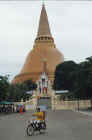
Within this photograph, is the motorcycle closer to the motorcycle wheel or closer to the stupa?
the motorcycle wheel

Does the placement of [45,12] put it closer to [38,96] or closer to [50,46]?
Answer: [50,46]

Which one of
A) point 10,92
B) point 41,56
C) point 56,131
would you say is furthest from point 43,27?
point 56,131

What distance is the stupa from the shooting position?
79250 millimetres

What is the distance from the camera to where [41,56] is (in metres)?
82.8

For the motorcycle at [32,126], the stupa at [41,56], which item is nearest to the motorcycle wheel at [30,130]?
the motorcycle at [32,126]

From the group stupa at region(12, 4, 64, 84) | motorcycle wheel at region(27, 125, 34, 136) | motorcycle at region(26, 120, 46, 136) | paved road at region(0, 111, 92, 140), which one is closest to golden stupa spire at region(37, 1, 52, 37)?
stupa at region(12, 4, 64, 84)

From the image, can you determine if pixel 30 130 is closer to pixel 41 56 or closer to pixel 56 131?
pixel 56 131

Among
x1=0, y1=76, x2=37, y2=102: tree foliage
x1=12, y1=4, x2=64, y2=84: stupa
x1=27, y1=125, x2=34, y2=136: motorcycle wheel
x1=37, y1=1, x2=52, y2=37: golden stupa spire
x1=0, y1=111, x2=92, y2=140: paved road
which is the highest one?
x1=37, y1=1, x2=52, y2=37: golden stupa spire

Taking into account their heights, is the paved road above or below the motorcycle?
below

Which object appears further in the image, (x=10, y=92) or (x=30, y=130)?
(x=10, y=92)

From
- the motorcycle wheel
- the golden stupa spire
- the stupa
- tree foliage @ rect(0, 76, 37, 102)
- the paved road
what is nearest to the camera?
the paved road

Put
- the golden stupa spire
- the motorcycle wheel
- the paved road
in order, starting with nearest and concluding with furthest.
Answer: the paved road
the motorcycle wheel
the golden stupa spire

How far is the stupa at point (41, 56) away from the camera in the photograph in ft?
260

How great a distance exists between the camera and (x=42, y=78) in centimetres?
6081
